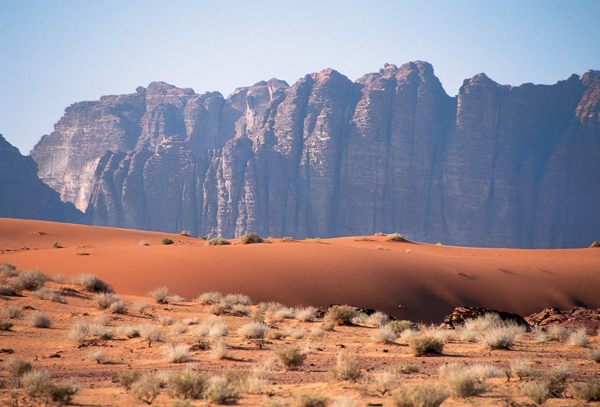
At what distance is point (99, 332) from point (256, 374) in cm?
512

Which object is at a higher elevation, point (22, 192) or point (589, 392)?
point (22, 192)

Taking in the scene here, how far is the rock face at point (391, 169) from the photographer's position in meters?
89.2

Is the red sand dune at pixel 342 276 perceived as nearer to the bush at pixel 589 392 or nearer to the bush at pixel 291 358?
the bush at pixel 291 358

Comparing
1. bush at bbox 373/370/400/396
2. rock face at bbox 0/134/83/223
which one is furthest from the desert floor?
rock face at bbox 0/134/83/223

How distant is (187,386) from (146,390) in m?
0.55

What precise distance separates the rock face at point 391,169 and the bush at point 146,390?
278 ft

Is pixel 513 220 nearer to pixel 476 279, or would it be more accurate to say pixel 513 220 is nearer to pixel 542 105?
pixel 542 105

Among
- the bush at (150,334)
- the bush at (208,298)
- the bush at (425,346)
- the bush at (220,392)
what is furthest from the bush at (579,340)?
the bush at (208,298)

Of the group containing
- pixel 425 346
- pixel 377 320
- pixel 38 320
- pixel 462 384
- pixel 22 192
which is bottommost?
pixel 377 320

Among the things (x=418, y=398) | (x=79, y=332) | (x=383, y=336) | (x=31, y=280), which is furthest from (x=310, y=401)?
(x=31, y=280)

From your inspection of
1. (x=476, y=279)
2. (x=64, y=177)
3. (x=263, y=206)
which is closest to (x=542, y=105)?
(x=263, y=206)

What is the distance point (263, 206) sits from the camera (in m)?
93.4

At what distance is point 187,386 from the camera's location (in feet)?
19.8

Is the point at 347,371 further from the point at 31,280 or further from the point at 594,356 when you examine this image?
the point at 31,280
